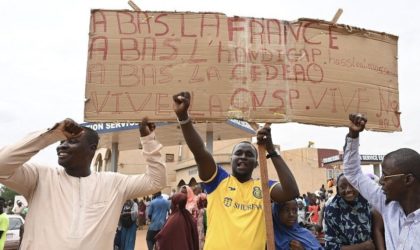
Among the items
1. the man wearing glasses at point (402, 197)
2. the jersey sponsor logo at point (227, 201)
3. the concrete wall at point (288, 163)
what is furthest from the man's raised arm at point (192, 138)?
the concrete wall at point (288, 163)

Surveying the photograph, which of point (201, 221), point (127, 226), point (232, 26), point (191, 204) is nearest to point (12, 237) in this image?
point (127, 226)

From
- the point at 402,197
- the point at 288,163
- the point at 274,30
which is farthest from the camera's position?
the point at 288,163

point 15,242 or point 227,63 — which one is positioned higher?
point 227,63

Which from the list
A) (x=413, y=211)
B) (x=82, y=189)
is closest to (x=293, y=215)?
(x=413, y=211)

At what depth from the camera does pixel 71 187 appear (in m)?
2.50

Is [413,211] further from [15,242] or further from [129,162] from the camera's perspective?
[129,162]

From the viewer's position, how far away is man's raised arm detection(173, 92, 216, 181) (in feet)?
9.01

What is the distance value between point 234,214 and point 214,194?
20cm

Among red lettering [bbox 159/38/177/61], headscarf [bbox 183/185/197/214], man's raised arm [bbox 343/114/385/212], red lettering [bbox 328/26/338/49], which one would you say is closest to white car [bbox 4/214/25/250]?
headscarf [bbox 183/185/197/214]

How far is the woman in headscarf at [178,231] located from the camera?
6383 millimetres

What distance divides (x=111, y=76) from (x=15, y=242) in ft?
32.7

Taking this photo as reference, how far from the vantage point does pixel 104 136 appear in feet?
43.7

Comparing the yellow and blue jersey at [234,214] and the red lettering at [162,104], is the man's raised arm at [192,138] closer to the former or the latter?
the yellow and blue jersey at [234,214]

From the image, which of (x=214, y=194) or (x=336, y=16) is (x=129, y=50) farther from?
(x=336, y=16)
